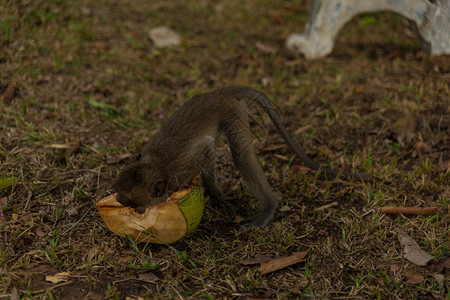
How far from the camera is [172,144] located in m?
4.34

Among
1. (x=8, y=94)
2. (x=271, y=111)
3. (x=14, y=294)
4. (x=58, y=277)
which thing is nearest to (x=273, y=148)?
(x=271, y=111)

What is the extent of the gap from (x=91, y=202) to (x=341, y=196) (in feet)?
7.98

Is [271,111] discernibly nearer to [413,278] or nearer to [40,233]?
[413,278]

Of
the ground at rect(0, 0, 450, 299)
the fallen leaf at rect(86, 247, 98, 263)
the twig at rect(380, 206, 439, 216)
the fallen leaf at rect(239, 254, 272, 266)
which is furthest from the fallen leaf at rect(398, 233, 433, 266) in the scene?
the fallen leaf at rect(86, 247, 98, 263)

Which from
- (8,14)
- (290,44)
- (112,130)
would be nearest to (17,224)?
(112,130)

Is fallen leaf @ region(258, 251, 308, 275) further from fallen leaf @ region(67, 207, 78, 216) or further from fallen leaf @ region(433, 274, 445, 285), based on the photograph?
fallen leaf @ region(67, 207, 78, 216)

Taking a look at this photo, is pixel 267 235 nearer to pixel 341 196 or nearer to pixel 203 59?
pixel 341 196

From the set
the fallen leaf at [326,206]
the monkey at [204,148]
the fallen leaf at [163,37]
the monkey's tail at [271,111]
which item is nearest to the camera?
the monkey at [204,148]

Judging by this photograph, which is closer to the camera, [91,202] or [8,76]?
[91,202]

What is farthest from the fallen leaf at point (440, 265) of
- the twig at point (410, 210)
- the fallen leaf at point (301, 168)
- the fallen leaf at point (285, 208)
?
the fallen leaf at point (301, 168)

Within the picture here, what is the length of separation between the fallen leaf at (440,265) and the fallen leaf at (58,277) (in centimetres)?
280

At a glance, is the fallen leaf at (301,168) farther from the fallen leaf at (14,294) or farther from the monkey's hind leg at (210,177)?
the fallen leaf at (14,294)

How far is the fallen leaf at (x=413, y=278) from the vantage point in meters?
3.63

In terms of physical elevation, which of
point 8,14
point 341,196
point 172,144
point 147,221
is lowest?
point 341,196
